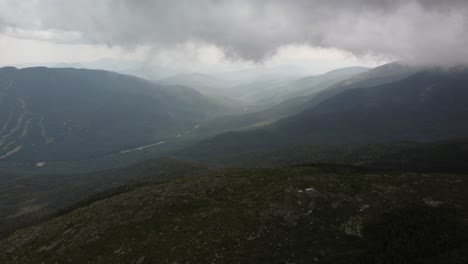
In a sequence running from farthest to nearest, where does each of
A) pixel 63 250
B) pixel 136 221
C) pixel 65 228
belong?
pixel 65 228 < pixel 136 221 < pixel 63 250

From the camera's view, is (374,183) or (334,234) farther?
(374,183)

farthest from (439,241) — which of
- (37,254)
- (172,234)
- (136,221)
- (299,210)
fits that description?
(37,254)

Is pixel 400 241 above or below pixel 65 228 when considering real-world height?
below

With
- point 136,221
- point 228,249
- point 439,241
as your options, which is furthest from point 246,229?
point 439,241

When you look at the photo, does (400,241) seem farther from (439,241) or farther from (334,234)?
(334,234)

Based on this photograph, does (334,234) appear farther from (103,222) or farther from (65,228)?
(65,228)

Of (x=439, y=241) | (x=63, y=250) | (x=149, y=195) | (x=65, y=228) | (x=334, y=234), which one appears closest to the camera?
(x=439, y=241)
